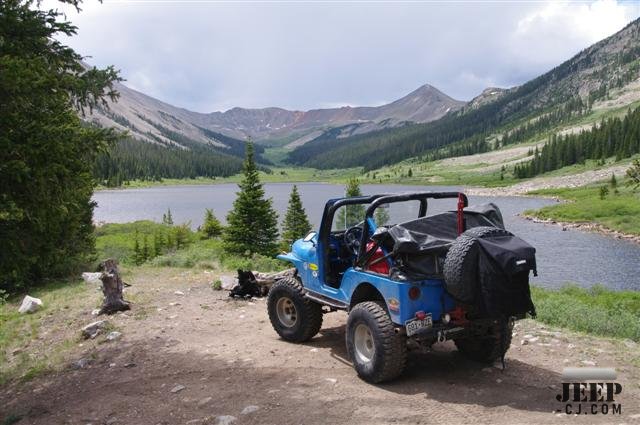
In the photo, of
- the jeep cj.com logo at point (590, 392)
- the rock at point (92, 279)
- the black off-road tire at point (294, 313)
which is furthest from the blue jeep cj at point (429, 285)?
the rock at point (92, 279)

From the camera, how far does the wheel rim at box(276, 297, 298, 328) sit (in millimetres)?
10086

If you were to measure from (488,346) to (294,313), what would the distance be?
12.5ft

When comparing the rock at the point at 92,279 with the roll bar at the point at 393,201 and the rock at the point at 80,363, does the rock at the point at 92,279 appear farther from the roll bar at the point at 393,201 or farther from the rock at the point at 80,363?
the roll bar at the point at 393,201

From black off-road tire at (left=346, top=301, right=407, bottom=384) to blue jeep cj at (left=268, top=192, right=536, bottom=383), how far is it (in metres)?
0.01

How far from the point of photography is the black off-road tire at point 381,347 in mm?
7312

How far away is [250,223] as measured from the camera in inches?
1460

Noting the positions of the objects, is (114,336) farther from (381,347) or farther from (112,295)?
(381,347)

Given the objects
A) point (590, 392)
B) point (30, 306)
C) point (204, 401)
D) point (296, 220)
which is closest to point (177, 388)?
point (204, 401)

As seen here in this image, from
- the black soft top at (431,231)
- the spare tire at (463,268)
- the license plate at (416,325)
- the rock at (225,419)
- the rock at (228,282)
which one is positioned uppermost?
the black soft top at (431,231)

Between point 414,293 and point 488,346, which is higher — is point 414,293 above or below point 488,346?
above

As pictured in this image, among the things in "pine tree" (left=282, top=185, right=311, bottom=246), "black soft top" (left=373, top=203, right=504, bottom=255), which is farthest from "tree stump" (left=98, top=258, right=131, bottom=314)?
"pine tree" (left=282, top=185, right=311, bottom=246)

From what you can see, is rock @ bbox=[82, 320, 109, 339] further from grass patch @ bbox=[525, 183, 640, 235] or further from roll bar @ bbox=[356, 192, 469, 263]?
grass patch @ bbox=[525, 183, 640, 235]

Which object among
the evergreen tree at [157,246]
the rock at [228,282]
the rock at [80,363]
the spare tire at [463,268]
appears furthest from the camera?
the evergreen tree at [157,246]

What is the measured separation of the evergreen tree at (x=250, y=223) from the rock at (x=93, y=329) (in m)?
24.3
